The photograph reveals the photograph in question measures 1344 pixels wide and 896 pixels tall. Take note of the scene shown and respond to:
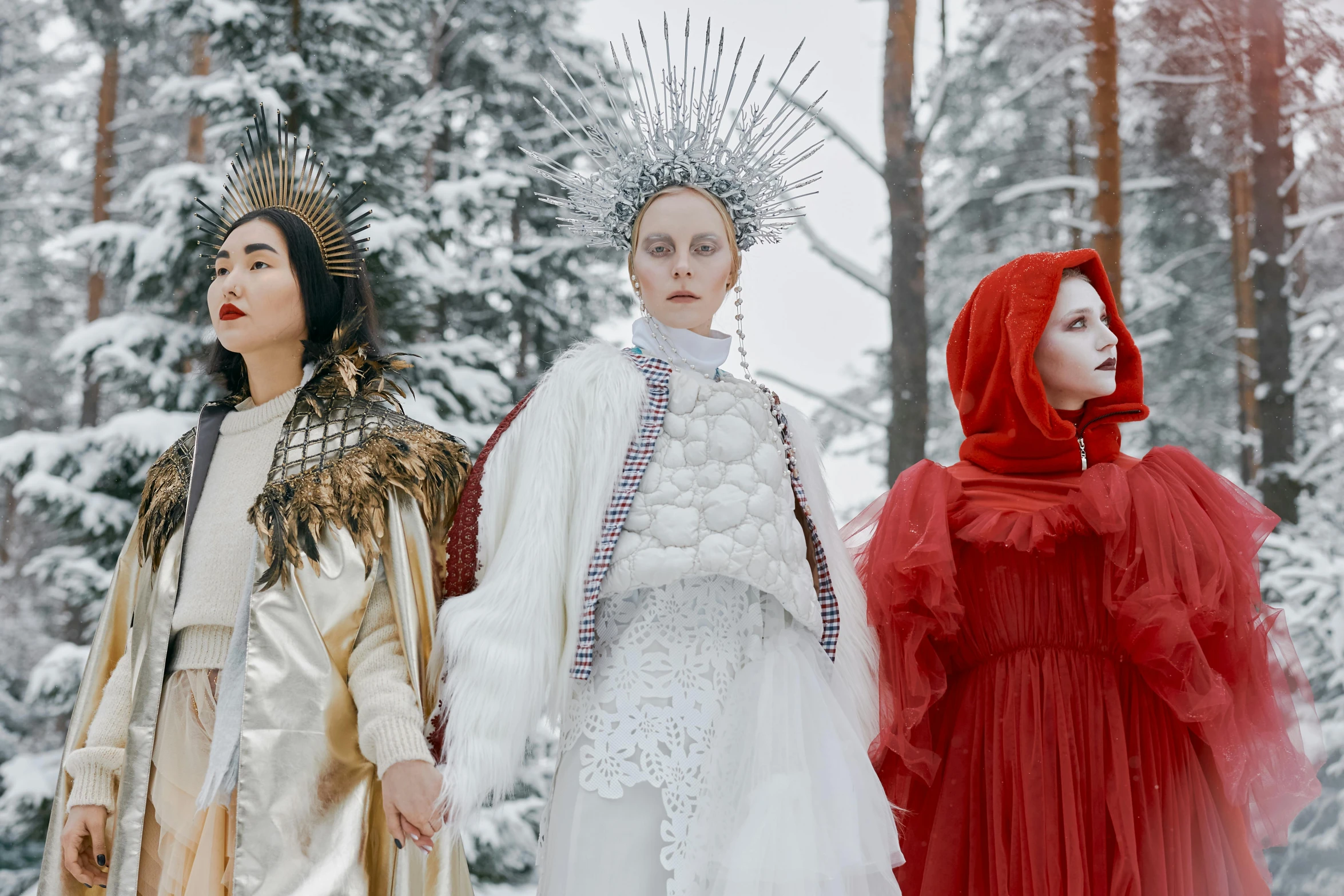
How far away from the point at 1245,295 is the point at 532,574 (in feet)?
32.3

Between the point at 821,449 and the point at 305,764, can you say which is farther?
the point at 821,449

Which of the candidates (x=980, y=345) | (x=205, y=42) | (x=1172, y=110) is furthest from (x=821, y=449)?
(x=1172, y=110)

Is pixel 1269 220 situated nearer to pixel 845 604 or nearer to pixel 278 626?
pixel 845 604

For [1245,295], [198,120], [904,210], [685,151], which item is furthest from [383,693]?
[1245,295]

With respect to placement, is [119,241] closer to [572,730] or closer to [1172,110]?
[572,730]

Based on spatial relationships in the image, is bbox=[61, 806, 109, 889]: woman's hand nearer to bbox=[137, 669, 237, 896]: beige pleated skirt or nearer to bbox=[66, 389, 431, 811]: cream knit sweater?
bbox=[66, 389, 431, 811]: cream knit sweater

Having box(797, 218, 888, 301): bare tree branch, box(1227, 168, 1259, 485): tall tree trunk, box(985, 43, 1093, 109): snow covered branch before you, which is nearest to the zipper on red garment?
box(797, 218, 888, 301): bare tree branch

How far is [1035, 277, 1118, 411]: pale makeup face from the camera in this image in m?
3.00

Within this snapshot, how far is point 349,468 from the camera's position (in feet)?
8.32

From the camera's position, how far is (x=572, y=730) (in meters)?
2.42

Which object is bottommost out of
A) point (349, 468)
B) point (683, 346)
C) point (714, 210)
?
point (349, 468)

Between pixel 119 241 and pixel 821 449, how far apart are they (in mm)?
4668

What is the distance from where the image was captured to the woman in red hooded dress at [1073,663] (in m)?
2.66

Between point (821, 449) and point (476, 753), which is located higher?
point (821, 449)
